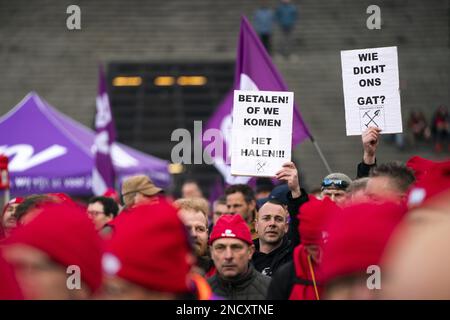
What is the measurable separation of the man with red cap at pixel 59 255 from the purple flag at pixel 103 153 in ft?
31.8

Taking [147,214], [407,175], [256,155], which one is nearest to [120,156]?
[256,155]

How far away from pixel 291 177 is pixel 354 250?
3.73 m

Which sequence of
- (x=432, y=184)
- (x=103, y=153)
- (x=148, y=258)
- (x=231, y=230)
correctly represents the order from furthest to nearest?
(x=103, y=153)
(x=231, y=230)
(x=432, y=184)
(x=148, y=258)

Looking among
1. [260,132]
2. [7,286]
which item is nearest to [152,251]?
Result: [7,286]

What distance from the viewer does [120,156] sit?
17453mm

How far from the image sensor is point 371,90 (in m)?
8.10

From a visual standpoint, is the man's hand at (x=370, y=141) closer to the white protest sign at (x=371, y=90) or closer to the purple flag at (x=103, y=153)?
the white protest sign at (x=371, y=90)

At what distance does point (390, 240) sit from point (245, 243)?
3.73 meters

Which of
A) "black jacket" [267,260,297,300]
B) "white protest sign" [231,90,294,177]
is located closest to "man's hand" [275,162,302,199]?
"white protest sign" [231,90,294,177]

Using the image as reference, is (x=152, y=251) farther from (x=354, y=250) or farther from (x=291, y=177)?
(x=291, y=177)

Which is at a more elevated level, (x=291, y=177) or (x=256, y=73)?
(x=256, y=73)

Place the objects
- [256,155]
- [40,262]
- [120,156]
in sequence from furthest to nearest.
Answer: [120,156] → [256,155] → [40,262]

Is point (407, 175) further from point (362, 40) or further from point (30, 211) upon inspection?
point (362, 40)

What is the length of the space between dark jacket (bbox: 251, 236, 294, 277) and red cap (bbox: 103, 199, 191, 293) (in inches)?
150
